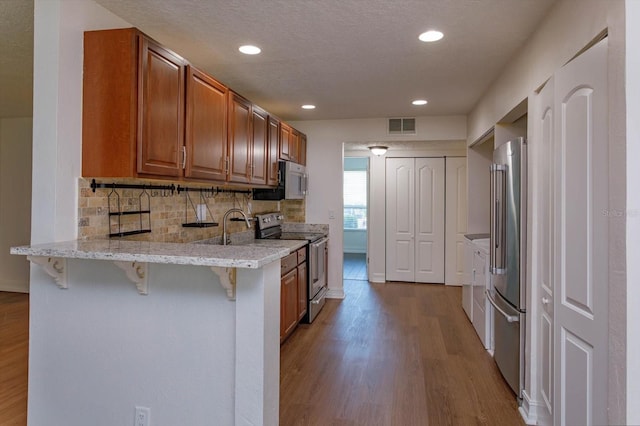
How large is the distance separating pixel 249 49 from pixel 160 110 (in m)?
0.97

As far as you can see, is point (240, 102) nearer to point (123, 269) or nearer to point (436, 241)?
point (123, 269)

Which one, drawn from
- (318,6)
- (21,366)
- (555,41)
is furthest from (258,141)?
(21,366)

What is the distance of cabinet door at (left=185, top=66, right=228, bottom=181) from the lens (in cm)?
248

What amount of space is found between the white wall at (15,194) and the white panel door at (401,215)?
534 centimetres

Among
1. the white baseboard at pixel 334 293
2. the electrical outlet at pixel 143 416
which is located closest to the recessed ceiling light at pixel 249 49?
the electrical outlet at pixel 143 416

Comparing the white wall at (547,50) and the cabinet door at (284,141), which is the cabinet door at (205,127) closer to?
the cabinet door at (284,141)

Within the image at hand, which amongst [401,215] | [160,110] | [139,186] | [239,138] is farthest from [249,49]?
[401,215]

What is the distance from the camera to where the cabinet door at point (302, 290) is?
400 centimetres

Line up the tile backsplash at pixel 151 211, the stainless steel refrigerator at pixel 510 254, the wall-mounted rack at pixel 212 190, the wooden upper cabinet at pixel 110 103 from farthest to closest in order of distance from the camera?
the wall-mounted rack at pixel 212 190 < the stainless steel refrigerator at pixel 510 254 < the tile backsplash at pixel 151 211 < the wooden upper cabinet at pixel 110 103

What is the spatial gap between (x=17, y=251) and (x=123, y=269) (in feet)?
1.40

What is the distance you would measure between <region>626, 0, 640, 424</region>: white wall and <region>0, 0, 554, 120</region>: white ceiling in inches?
39.8

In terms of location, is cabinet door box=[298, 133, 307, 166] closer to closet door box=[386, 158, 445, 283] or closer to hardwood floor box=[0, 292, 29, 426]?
closet door box=[386, 158, 445, 283]

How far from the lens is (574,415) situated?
1.71 m

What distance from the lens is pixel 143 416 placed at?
184cm
